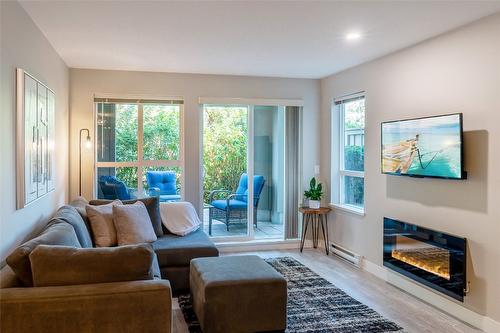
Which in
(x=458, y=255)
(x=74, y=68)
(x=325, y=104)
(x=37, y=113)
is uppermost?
(x=74, y=68)

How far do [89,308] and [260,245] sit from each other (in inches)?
153

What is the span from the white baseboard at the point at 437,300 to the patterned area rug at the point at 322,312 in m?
0.65

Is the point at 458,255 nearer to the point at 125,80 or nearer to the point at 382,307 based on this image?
the point at 382,307

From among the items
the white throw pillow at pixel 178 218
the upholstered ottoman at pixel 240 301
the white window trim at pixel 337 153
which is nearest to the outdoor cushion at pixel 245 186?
the white window trim at pixel 337 153

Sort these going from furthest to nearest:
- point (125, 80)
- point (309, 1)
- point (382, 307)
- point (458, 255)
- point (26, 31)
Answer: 1. point (125, 80)
2. point (382, 307)
3. point (458, 255)
4. point (26, 31)
5. point (309, 1)

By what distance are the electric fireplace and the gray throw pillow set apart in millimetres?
2561

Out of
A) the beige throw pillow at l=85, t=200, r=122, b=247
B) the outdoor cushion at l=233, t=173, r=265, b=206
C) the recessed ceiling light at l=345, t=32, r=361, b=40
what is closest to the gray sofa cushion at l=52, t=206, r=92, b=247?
the beige throw pillow at l=85, t=200, r=122, b=247

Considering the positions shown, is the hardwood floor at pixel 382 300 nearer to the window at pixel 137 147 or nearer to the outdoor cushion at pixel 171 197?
the outdoor cushion at pixel 171 197

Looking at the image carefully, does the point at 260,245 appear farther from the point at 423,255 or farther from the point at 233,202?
the point at 423,255

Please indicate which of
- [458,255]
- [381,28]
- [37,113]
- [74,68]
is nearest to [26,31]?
[37,113]

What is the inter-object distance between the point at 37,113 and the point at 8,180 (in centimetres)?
81

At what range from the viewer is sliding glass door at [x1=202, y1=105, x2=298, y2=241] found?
5652 millimetres

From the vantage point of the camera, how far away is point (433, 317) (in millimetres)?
3393

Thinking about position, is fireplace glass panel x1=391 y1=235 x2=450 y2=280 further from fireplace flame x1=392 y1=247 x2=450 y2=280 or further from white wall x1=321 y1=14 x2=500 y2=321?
white wall x1=321 y1=14 x2=500 y2=321
